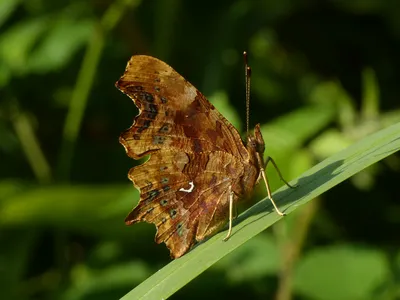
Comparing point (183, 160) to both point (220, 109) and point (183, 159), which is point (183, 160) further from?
point (220, 109)

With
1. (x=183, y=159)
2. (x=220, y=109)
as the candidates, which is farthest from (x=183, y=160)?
(x=220, y=109)

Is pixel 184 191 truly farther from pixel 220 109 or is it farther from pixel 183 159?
pixel 220 109

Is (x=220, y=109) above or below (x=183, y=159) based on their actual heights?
below

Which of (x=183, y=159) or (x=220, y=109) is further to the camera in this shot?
(x=220, y=109)

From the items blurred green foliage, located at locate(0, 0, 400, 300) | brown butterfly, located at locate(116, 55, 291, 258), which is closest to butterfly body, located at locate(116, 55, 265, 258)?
brown butterfly, located at locate(116, 55, 291, 258)

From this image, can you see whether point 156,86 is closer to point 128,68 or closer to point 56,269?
point 128,68

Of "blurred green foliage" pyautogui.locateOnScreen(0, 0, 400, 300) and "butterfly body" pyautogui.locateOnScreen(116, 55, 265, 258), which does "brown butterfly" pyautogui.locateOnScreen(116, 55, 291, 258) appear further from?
"blurred green foliage" pyautogui.locateOnScreen(0, 0, 400, 300)

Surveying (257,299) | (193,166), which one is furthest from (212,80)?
(193,166)
